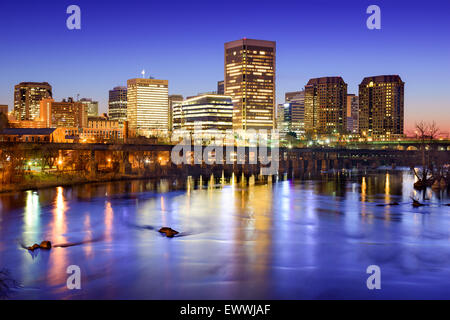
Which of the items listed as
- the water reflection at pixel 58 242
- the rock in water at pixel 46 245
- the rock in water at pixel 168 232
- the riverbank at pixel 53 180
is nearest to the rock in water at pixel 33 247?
the rock in water at pixel 46 245

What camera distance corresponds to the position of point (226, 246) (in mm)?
35250

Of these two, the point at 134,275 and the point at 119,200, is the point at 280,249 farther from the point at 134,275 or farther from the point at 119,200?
the point at 119,200

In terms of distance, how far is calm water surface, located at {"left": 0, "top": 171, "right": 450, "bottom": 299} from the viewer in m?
25.1

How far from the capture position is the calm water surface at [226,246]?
2508 centimetres

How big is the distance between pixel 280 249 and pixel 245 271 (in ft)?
22.6

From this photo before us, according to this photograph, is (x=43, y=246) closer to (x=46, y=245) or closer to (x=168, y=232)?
(x=46, y=245)

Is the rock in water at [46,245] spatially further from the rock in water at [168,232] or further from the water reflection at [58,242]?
the rock in water at [168,232]

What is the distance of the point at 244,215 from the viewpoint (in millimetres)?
51250
